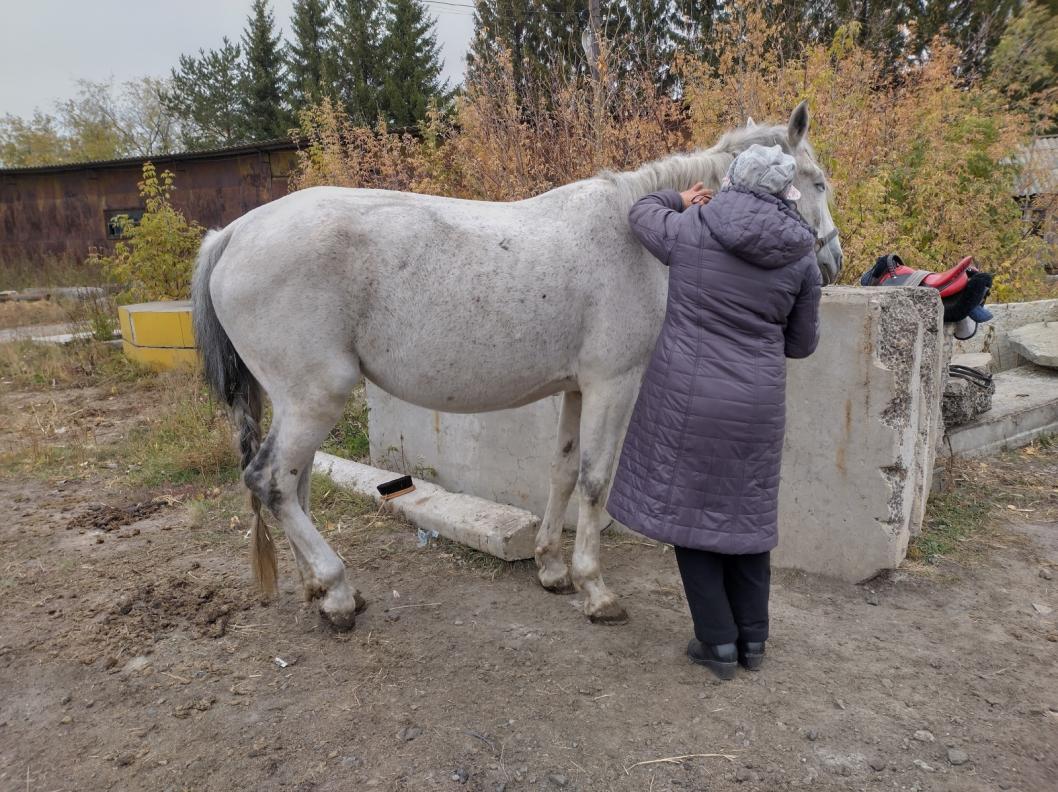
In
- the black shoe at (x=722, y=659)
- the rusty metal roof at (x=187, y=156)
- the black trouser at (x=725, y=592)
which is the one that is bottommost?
the black shoe at (x=722, y=659)

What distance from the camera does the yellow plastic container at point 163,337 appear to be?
28.6 feet

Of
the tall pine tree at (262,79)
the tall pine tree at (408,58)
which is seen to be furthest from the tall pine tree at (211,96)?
the tall pine tree at (408,58)

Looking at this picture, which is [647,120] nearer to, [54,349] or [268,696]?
[268,696]

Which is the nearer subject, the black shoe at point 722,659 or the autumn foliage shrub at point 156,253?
the black shoe at point 722,659

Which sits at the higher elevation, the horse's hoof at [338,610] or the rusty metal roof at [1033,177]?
the rusty metal roof at [1033,177]

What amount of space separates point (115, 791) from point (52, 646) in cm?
116

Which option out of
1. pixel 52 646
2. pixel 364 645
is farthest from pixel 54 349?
pixel 364 645

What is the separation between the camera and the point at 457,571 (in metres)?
3.75

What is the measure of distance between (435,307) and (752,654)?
74.6 inches

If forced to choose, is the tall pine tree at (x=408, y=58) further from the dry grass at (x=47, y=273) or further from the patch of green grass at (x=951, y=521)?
the patch of green grass at (x=951, y=521)

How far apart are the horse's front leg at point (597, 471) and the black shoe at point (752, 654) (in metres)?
0.58

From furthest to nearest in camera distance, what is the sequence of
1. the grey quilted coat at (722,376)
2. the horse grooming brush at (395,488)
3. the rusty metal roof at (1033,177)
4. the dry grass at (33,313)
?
the dry grass at (33,313), the rusty metal roof at (1033,177), the horse grooming brush at (395,488), the grey quilted coat at (722,376)

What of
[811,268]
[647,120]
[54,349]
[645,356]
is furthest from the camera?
[54,349]

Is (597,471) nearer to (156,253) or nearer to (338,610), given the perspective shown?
(338,610)
